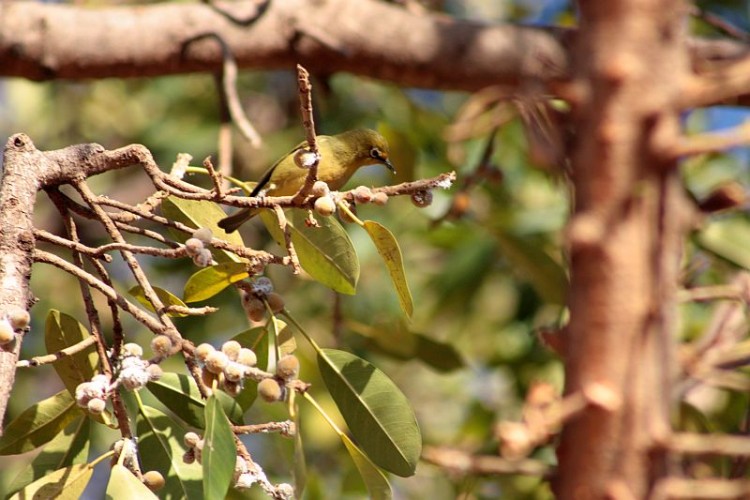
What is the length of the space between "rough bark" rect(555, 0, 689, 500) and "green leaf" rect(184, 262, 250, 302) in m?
0.67

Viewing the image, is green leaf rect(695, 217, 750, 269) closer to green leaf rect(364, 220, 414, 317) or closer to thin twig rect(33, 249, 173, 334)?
green leaf rect(364, 220, 414, 317)

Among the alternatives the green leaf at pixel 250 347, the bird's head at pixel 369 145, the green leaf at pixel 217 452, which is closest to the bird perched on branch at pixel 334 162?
the bird's head at pixel 369 145

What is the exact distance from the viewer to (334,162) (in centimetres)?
270

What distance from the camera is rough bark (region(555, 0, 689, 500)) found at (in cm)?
79

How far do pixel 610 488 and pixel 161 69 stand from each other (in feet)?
7.85

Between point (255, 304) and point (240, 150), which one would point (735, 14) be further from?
point (255, 304)

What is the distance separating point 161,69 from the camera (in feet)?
9.55

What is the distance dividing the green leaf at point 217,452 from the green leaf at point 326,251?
42 centimetres

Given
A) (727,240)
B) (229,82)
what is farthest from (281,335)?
(727,240)

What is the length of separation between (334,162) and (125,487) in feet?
5.19

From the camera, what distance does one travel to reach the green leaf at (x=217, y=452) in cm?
116

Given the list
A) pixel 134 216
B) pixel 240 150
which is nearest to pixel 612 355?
pixel 134 216

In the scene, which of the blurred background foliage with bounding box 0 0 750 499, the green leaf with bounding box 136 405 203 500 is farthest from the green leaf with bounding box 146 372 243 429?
the blurred background foliage with bounding box 0 0 750 499

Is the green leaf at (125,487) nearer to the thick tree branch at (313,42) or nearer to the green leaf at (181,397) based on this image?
the green leaf at (181,397)
